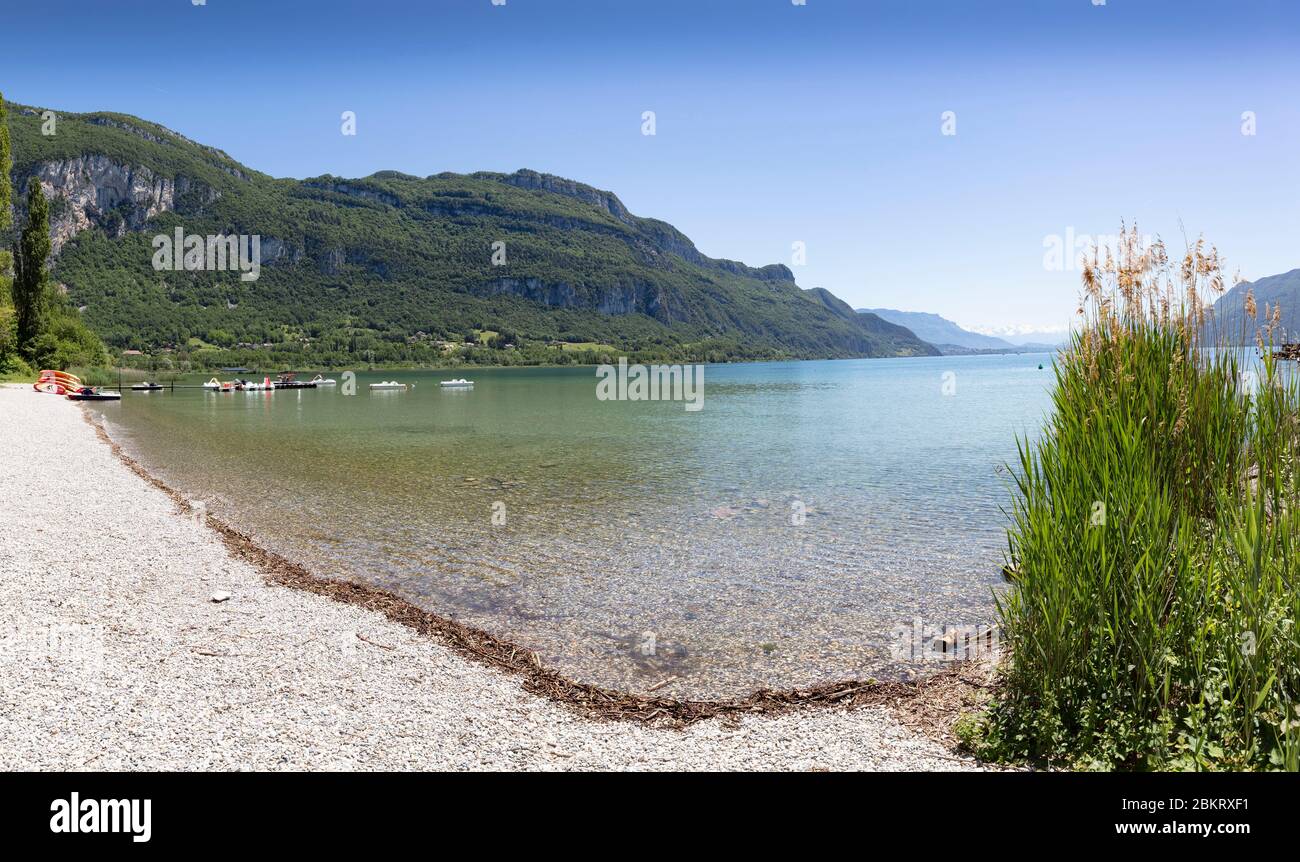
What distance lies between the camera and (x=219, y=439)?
119 feet

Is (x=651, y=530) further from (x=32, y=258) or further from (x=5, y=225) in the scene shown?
(x=32, y=258)

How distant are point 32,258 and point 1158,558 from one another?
3118 inches

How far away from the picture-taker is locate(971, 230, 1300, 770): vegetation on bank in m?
4.98

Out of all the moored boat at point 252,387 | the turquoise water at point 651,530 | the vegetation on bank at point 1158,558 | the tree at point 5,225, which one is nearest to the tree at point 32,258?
the tree at point 5,225

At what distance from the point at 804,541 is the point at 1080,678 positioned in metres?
9.45

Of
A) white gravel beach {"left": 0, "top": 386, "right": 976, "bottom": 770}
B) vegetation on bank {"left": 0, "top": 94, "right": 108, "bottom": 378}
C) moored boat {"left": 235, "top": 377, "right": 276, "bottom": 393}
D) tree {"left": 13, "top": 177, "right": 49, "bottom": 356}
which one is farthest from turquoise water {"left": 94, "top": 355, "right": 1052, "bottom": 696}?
moored boat {"left": 235, "top": 377, "right": 276, "bottom": 393}

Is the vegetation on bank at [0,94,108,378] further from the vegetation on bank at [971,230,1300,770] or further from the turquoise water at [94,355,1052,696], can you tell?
the vegetation on bank at [971,230,1300,770]

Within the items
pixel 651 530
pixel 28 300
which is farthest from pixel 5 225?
pixel 651 530

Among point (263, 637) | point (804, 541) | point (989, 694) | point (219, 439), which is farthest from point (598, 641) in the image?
point (219, 439)

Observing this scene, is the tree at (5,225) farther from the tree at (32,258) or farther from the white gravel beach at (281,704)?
the white gravel beach at (281,704)

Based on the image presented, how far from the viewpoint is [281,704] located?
647 cm

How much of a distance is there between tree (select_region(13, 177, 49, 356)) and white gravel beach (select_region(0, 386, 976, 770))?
66084 mm

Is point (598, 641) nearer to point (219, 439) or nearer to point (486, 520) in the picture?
point (486, 520)

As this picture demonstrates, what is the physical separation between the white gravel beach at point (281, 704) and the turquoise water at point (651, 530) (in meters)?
1.60
